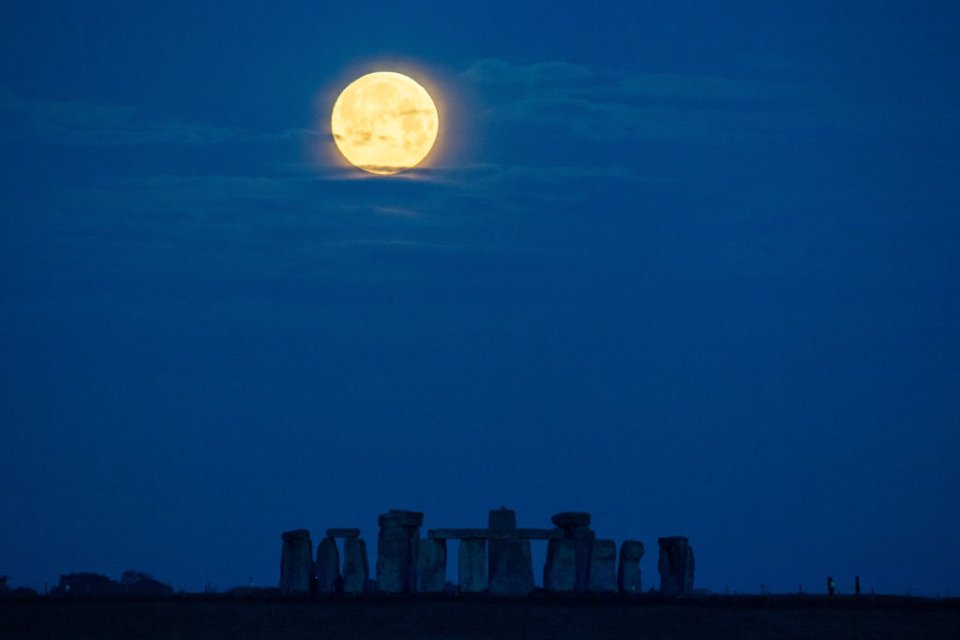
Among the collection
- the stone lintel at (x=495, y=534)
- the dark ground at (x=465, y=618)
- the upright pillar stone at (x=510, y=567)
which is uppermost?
the stone lintel at (x=495, y=534)

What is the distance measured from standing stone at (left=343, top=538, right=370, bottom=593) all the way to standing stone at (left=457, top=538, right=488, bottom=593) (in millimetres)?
2838

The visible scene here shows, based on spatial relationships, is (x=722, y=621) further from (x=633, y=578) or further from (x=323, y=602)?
(x=323, y=602)

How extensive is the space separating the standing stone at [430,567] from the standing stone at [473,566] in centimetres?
72

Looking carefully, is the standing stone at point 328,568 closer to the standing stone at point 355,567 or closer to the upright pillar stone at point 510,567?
the standing stone at point 355,567

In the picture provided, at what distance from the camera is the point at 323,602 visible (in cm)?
4991

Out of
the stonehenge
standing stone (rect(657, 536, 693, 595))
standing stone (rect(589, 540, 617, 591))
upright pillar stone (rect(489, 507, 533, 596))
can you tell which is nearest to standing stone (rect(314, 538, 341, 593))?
the stonehenge

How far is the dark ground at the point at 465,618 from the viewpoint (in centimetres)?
4606

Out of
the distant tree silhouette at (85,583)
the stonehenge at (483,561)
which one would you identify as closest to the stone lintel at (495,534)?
the stonehenge at (483,561)

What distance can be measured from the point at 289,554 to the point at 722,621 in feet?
45.2

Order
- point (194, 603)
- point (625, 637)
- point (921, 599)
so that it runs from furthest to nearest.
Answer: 1. point (921, 599)
2. point (194, 603)
3. point (625, 637)

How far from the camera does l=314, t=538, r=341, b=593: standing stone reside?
53.8 metres

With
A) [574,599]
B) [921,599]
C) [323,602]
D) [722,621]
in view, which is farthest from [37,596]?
[921,599]

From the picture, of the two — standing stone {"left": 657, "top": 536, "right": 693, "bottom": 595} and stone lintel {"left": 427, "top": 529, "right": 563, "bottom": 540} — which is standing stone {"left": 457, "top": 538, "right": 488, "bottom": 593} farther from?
standing stone {"left": 657, "top": 536, "right": 693, "bottom": 595}

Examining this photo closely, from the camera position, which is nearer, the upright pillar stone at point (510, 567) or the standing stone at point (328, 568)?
the upright pillar stone at point (510, 567)
